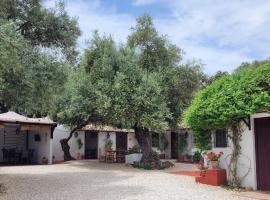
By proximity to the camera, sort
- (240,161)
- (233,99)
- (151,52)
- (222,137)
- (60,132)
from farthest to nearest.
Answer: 1. (60,132)
2. (151,52)
3. (222,137)
4. (240,161)
5. (233,99)

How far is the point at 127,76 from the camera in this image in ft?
68.4

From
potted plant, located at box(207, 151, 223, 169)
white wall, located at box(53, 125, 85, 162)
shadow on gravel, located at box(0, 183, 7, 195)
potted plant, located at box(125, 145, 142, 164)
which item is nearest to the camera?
shadow on gravel, located at box(0, 183, 7, 195)

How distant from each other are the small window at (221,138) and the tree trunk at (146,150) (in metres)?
7.89

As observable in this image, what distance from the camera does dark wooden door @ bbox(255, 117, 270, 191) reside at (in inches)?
498

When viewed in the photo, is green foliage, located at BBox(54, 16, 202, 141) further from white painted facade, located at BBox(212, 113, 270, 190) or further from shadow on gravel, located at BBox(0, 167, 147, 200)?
white painted facade, located at BBox(212, 113, 270, 190)

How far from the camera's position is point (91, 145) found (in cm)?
3375

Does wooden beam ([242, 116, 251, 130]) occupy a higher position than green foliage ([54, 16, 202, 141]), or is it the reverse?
green foliage ([54, 16, 202, 141])

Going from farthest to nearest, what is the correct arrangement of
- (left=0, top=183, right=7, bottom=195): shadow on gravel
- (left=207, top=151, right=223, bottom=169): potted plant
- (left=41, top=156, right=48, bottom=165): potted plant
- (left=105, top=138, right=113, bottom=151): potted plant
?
(left=105, top=138, right=113, bottom=151): potted plant < (left=41, top=156, right=48, bottom=165): potted plant < (left=207, top=151, right=223, bottom=169): potted plant < (left=0, top=183, right=7, bottom=195): shadow on gravel

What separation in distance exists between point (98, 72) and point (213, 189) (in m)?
10.6

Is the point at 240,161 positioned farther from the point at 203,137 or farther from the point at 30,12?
the point at 30,12

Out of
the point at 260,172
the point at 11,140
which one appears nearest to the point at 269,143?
the point at 260,172

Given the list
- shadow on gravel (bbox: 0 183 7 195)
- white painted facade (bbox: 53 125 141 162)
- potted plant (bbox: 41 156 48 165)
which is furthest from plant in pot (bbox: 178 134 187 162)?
shadow on gravel (bbox: 0 183 7 195)

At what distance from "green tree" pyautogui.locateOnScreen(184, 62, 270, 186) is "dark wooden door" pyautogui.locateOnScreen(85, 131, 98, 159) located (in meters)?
19.2

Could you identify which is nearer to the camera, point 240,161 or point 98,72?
point 240,161
